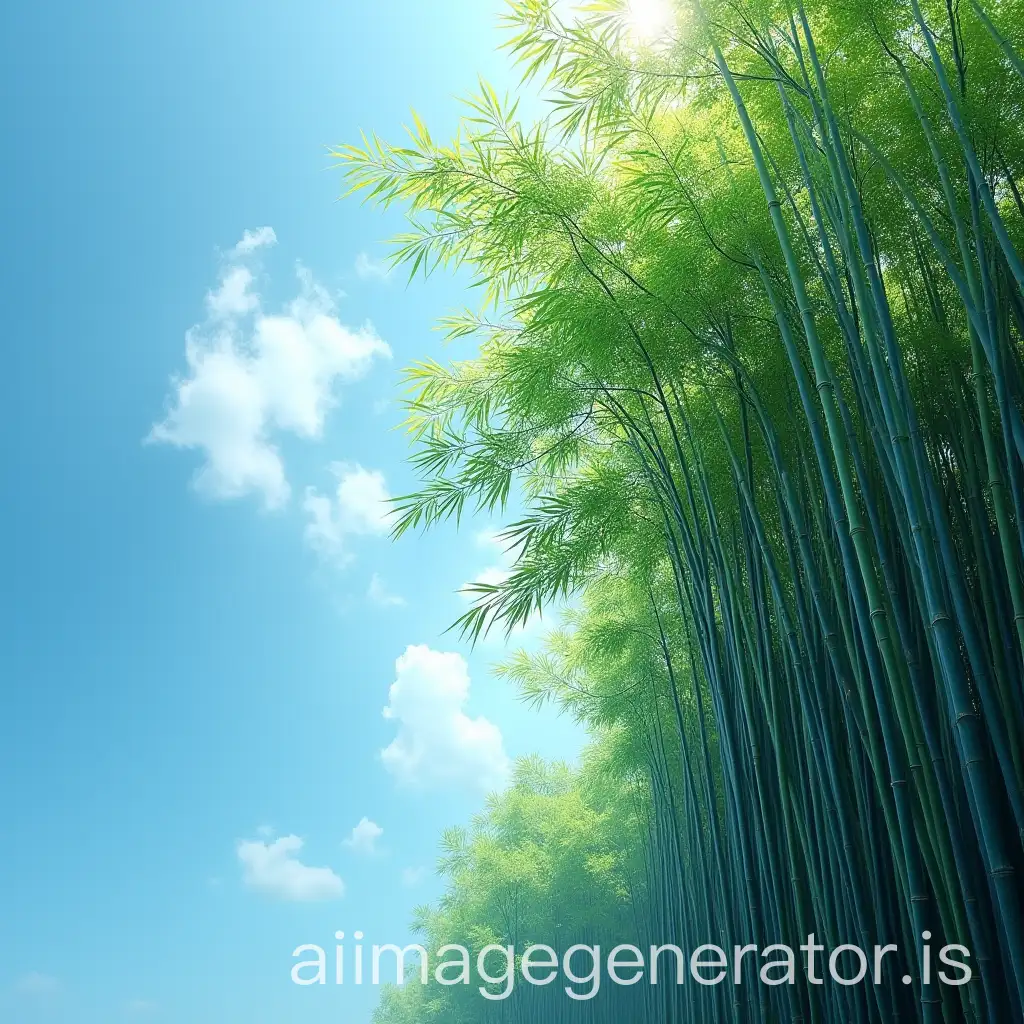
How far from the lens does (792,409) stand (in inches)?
113

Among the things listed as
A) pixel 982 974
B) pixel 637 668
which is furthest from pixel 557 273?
pixel 637 668

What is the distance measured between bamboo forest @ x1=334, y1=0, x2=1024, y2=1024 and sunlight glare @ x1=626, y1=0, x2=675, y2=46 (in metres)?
0.04

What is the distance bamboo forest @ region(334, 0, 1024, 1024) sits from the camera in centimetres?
176

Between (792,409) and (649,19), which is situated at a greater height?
(649,19)

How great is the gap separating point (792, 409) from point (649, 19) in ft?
4.45

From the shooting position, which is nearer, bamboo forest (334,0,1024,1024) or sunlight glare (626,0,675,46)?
bamboo forest (334,0,1024,1024)

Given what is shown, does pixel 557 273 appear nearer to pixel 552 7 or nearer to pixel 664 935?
pixel 552 7

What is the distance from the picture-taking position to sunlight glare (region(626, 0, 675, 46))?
2.40 meters

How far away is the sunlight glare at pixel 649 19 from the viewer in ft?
7.86

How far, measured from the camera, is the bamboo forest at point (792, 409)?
1762 millimetres

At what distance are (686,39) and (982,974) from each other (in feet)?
8.43

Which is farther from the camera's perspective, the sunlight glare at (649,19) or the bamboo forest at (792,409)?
the sunlight glare at (649,19)

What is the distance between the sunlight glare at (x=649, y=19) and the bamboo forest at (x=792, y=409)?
36 mm

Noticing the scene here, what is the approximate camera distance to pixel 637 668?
5.75 meters
